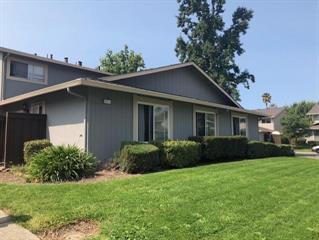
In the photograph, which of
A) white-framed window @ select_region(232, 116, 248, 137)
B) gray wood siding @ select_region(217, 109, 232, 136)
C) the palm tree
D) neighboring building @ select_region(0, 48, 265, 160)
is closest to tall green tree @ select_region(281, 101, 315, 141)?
neighboring building @ select_region(0, 48, 265, 160)

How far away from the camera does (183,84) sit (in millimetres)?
18719

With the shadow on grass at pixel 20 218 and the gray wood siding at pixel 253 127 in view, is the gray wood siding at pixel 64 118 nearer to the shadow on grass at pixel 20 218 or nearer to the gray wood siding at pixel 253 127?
the shadow on grass at pixel 20 218

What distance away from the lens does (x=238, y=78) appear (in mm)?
37969

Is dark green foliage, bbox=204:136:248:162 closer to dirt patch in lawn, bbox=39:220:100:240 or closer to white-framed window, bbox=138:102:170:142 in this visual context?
white-framed window, bbox=138:102:170:142

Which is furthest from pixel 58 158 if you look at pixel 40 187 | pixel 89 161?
pixel 40 187

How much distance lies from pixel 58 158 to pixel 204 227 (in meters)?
5.75

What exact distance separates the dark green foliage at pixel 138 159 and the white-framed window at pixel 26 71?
34.7ft

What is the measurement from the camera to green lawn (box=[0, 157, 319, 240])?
17.1 ft

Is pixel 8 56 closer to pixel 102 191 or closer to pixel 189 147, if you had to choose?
pixel 189 147

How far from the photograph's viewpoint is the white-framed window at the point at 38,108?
572 inches

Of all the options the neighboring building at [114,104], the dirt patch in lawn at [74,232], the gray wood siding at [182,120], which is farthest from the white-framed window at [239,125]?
the dirt patch in lawn at [74,232]

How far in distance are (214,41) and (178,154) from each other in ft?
93.8

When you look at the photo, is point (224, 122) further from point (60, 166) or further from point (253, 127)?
point (60, 166)

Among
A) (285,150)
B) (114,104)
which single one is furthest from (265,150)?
(114,104)
